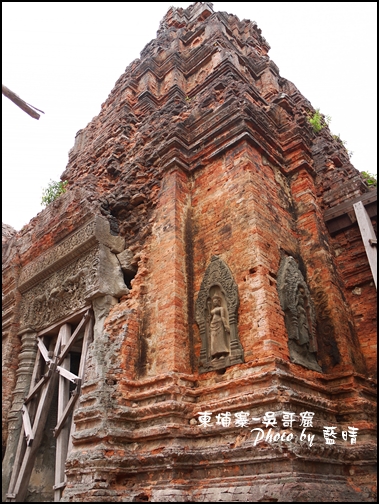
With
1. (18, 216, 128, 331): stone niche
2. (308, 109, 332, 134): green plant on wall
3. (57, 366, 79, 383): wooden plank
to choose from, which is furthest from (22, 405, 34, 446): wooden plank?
(308, 109, 332, 134): green plant on wall

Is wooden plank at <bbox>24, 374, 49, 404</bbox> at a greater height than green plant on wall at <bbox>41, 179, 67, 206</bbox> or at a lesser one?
lesser

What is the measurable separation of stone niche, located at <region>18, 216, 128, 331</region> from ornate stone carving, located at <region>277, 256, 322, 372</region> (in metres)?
2.75

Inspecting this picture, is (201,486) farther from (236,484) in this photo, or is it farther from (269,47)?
(269,47)

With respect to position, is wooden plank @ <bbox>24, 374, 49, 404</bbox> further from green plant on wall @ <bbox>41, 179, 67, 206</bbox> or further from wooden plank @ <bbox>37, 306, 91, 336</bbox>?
green plant on wall @ <bbox>41, 179, 67, 206</bbox>

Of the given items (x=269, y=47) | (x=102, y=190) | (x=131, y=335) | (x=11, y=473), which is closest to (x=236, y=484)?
(x=131, y=335)

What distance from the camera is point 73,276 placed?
25.6 feet

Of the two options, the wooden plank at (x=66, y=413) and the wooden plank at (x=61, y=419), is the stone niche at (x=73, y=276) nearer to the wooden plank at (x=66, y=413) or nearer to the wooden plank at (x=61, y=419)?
the wooden plank at (x=61, y=419)

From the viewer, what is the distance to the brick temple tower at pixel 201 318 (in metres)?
5.02

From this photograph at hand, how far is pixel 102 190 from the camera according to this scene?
889 cm

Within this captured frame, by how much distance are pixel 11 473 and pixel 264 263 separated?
19.6 ft

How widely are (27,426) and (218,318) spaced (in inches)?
178

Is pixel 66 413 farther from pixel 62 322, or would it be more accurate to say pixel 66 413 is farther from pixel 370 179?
pixel 370 179

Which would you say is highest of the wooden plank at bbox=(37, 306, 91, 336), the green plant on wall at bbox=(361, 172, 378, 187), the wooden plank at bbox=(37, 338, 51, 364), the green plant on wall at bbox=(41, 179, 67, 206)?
the green plant on wall at bbox=(41, 179, 67, 206)

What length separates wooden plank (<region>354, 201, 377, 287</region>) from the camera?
19.4ft
